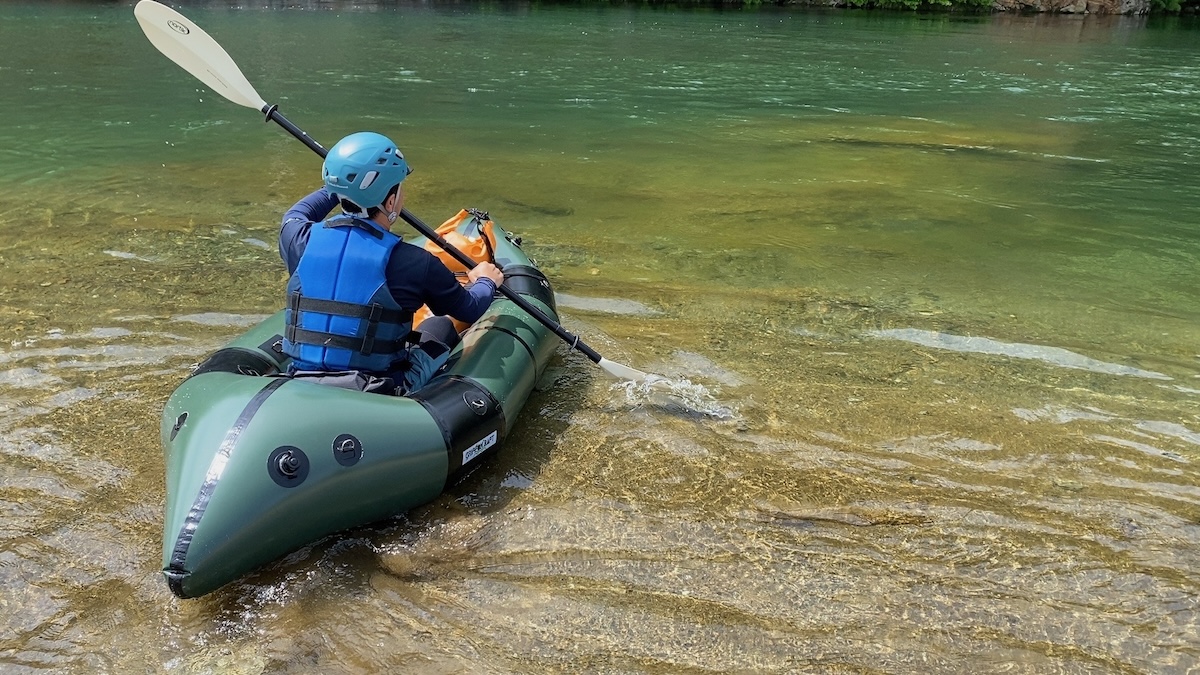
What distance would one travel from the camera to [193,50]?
5.39 metres

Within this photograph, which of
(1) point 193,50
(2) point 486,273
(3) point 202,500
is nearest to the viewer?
(3) point 202,500

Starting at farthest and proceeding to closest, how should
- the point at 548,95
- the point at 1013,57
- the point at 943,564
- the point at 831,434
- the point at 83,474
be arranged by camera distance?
the point at 1013,57 < the point at 548,95 < the point at 831,434 < the point at 83,474 < the point at 943,564

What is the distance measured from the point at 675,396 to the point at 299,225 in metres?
2.09

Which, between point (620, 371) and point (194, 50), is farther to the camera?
point (194, 50)

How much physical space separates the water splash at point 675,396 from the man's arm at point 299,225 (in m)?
1.79

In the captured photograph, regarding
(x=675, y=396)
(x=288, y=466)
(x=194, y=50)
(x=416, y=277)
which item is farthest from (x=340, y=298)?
(x=194, y=50)

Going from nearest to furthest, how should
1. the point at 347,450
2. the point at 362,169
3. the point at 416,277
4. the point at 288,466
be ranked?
the point at 288,466 → the point at 347,450 → the point at 362,169 → the point at 416,277

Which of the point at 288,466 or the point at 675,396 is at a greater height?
the point at 288,466

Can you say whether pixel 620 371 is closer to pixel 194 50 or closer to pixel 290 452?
pixel 290 452

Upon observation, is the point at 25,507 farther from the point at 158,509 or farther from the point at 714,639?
the point at 714,639

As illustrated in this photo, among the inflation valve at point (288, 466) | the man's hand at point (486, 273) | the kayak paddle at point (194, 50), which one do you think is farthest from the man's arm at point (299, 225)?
the kayak paddle at point (194, 50)

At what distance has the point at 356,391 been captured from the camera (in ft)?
11.1

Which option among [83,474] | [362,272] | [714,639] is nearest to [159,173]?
[83,474]

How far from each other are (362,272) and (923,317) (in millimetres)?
3955
